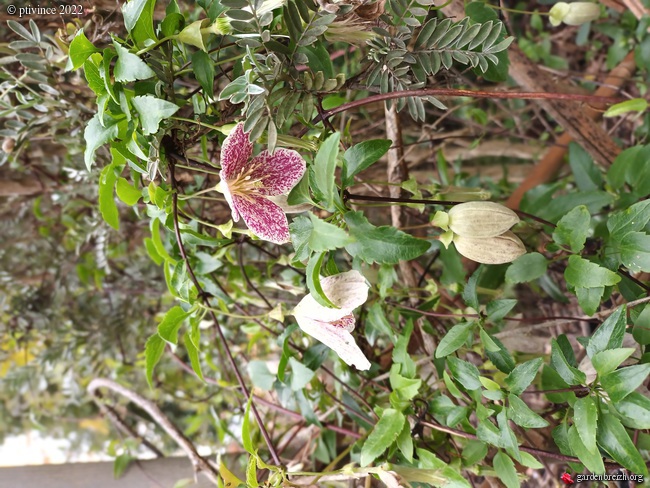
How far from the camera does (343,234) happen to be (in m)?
0.34

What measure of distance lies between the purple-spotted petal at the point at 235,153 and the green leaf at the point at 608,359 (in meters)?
0.29

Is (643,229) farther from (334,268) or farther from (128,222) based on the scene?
(128,222)

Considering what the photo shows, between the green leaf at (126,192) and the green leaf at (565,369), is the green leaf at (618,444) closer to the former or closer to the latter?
the green leaf at (565,369)

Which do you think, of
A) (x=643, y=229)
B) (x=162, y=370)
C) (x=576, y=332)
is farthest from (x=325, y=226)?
(x=162, y=370)

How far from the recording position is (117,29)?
25.8 inches

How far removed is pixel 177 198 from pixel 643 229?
1.27 feet

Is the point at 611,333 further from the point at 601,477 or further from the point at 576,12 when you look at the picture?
the point at 576,12

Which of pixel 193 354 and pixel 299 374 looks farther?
pixel 299 374

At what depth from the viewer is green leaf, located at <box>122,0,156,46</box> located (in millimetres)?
376

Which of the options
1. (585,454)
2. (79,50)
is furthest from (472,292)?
(79,50)

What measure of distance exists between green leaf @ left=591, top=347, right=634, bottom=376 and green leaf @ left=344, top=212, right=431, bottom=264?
0.15 meters

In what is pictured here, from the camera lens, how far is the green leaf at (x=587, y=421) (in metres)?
0.39

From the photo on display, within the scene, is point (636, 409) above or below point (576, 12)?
below

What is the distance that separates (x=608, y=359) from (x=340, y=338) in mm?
195
